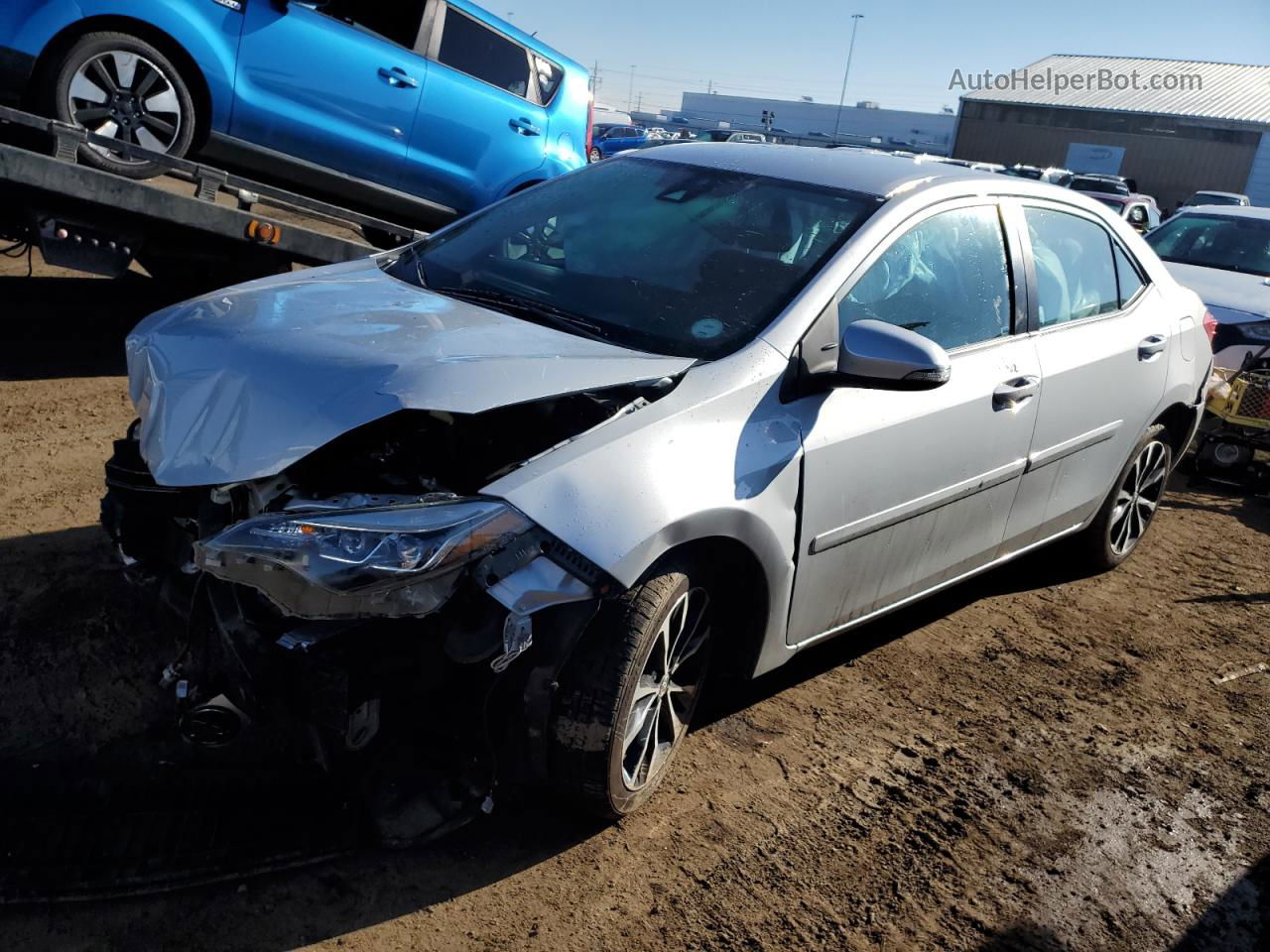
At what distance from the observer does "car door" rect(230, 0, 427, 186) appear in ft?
19.3

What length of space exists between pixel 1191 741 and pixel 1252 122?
4783cm

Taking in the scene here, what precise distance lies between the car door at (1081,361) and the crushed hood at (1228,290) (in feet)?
11.6

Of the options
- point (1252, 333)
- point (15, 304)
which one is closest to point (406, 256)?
point (15, 304)

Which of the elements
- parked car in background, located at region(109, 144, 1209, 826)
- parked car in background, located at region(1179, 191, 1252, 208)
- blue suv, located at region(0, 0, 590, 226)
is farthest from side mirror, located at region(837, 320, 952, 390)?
parked car in background, located at region(1179, 191, 1252, 208)

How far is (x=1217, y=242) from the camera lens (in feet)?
31.3

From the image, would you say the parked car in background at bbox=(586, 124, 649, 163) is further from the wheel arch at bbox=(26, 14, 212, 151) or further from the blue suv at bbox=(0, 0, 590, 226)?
the wheel arch at bbox=(26, 14, 212, 151)

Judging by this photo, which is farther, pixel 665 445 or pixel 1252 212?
pixel 1252 212

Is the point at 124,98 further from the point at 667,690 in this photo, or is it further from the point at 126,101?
the point at 667,690

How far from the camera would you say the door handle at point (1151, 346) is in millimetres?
4559

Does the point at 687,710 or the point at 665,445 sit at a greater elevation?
the point at 665,445

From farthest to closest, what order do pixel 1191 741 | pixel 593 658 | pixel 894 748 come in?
pixel 1191 741 < pixel 894 748 < pixel 593 658

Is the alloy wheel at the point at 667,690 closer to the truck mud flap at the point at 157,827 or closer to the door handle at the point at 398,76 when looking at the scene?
the truck mud flap at the point at 157,827

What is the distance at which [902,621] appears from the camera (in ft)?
14.9

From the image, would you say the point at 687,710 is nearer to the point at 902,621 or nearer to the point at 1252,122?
the point at 902,621
